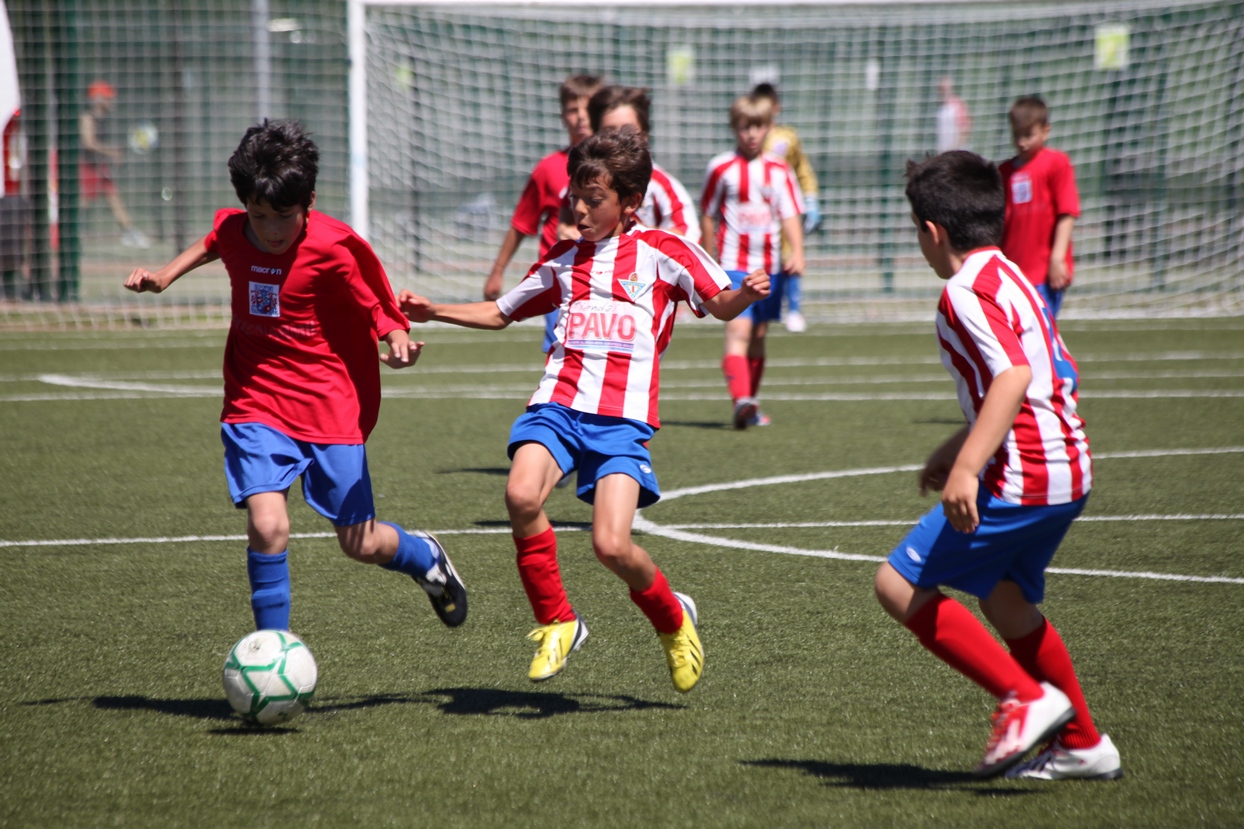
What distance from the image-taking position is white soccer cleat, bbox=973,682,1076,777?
3.05 metres

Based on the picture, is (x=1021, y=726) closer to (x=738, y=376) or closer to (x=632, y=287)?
(x=632, y=287)

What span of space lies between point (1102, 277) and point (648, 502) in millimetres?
15649

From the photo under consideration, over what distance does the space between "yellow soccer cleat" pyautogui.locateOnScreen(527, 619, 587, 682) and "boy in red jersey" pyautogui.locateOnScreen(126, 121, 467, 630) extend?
62 cm

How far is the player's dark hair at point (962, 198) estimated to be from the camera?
331 cm

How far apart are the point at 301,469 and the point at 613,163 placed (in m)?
1.29

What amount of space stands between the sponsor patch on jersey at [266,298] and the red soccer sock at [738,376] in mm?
5243

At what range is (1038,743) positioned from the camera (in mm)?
3090

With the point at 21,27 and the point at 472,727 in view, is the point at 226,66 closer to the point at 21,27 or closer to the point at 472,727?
the point at 21,27

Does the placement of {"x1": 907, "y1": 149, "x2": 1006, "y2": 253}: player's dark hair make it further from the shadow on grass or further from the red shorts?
the red shorts

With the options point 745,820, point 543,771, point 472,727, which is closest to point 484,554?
point 472,727

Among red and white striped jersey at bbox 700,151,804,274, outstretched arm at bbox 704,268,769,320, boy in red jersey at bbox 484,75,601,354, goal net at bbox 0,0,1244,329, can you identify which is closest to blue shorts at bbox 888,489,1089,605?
outstretched arm at bbox 704,268,769,320

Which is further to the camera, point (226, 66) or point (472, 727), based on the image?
point (226, 66)

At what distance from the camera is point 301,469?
161 inches

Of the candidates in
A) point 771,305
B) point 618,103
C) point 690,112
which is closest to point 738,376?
point 771,305
